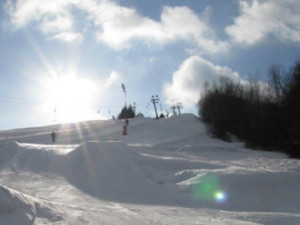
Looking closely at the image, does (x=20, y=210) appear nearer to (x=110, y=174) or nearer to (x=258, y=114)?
(x=110, y=174)

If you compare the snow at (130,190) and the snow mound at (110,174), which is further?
the snow mound at (110,174)

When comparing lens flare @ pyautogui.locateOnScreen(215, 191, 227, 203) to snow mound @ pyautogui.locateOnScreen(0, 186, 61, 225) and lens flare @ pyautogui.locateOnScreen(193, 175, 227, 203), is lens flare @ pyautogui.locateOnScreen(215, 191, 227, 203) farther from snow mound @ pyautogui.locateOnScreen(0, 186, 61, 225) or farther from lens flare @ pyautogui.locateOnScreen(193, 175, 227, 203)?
snow mound @ pyautogui.locateOnScreen(0, 186, 61, 225)

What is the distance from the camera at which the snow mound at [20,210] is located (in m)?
6.92

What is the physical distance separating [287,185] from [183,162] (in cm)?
546

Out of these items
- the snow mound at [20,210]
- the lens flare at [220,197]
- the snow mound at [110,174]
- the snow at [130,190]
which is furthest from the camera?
the snow mound at [110,174]

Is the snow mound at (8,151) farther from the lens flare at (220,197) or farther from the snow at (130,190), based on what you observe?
the lens flare at (220,197)

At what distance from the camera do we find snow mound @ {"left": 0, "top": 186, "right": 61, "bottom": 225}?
6.92 m

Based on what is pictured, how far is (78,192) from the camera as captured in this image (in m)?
13.8

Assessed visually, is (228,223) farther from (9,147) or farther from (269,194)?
(9,147)

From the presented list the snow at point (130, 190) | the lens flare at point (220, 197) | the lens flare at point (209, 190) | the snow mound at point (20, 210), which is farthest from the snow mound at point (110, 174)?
the snow mound at point (20, 210)

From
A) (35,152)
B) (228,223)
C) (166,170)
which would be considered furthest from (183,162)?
(228,223)

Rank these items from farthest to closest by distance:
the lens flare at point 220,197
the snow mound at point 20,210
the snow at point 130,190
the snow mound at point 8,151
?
the snow mound at point 8,151 → the lens flare at point 220,197 → the snow at point 130,190 → the snow mound at point 20,210

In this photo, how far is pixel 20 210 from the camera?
729 cm

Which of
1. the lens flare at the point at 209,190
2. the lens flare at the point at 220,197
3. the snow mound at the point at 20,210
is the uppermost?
the snow mound at the point at 20,210
